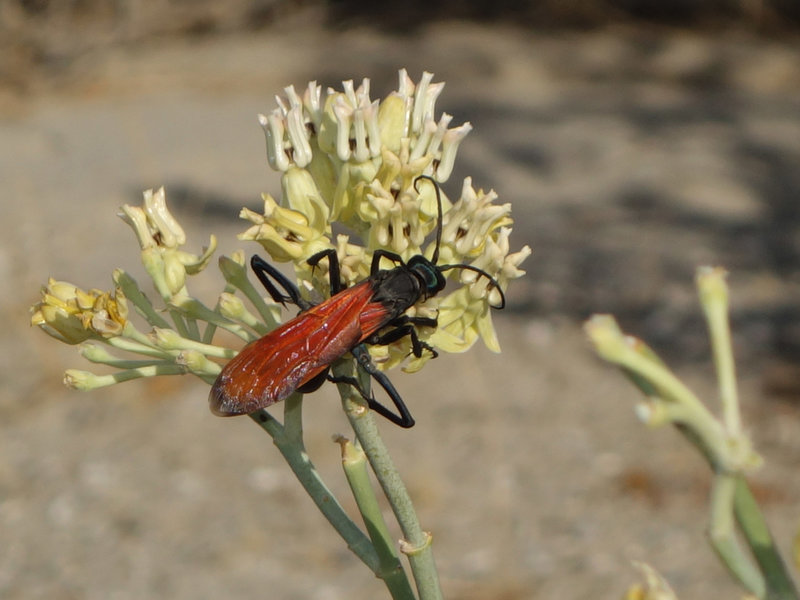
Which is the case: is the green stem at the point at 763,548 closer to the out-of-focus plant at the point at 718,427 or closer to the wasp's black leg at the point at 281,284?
the out-of-focus plant at the point at 718,427

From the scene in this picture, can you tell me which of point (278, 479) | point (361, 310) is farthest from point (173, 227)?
point (278, 479)

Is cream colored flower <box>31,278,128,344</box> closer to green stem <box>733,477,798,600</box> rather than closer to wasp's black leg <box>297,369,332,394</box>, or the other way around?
wasp's black leg <box>297,369,332,394</box>

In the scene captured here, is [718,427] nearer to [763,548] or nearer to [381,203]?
[763,548]

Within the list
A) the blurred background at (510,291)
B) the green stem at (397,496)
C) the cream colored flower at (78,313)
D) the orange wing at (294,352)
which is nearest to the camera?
the green stem at (397,496)

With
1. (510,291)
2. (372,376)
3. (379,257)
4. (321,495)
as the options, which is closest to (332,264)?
(379,257)

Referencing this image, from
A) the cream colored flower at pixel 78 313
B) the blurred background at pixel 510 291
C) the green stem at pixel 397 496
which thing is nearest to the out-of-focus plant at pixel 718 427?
the green stem at pixel 397 496

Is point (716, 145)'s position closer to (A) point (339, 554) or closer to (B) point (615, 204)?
(B) point (615, 204)
